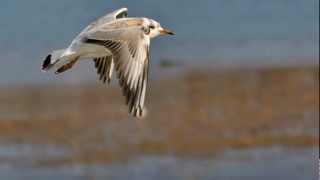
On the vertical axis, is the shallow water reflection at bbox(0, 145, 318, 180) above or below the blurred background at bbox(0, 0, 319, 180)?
below

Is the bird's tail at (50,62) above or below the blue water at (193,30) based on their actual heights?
below

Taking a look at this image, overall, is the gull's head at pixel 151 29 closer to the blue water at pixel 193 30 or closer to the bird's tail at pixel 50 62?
the bird's tail at pixel 50 62

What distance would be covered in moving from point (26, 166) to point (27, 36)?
27.8ft

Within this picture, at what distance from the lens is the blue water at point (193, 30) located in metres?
21.8

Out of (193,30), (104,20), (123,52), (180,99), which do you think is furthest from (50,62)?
(193,30)

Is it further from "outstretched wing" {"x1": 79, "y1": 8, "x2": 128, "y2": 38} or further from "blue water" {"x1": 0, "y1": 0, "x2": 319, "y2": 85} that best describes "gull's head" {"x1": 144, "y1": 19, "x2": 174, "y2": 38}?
"blue water" {"x1": 0, "y1": 0, "x2": 319, "y2": 85}

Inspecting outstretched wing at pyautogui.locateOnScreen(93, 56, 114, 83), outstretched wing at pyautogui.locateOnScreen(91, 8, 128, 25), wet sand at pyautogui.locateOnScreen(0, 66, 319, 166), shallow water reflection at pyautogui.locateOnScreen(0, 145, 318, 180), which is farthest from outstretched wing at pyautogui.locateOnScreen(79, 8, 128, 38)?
wet sand at pyautogui.locateOnScreen(0, 66, 319, 166)

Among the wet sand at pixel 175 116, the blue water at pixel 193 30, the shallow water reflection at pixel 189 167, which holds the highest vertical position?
the blue water at pixel 193 30

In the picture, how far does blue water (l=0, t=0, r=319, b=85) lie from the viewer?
857 inches

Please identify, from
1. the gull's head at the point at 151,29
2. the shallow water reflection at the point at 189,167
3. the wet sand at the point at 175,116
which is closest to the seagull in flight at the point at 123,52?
A: the gull's head at the point at 151,29

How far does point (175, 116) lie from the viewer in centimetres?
1731

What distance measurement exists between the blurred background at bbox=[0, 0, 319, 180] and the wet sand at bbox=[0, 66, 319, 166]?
2cm

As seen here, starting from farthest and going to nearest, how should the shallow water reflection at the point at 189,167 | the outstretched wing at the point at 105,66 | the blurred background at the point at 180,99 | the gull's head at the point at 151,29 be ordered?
the blurred background at the point at 180,99 → the shallow water reflection at the point at 189,167 → the outstretched wing at the point at 105,66 → the gull's head at the point at 151,29

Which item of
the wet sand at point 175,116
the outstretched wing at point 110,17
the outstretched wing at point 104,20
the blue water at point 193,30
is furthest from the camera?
the blue water at point 193,30
